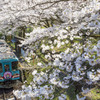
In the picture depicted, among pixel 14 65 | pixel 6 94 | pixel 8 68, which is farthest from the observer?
pixel 14 65

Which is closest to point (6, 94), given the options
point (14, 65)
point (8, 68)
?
point (8, 68)

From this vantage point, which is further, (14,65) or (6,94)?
(14,65)

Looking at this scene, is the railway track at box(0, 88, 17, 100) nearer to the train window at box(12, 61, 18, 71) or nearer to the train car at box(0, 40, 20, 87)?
the train car at box(0, 40, 20, 87)

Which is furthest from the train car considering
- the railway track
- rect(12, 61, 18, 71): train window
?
the railway track

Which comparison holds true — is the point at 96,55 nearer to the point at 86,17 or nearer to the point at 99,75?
the point at 99,75

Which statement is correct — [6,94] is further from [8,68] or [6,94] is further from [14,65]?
[14,65]

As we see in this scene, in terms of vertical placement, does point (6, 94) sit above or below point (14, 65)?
below

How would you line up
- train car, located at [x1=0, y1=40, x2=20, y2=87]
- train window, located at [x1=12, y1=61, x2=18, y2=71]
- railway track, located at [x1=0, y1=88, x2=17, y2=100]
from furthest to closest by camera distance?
train window, located at [x1=12, y1=61, x2=18, y2=71] < train car, located at [x1=0, y1=40, x2=20, y2=87] < railway track, located at [x1=0, y1=88, x2=17, y2=100]

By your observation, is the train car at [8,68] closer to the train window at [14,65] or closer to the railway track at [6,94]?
the train window at [14,65]

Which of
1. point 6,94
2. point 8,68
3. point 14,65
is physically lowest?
point 6,94

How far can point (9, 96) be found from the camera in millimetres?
6973

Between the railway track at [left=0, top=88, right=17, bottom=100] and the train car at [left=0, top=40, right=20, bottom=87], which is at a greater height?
the train car at [left=0, top=40, right=20, bottom=87]

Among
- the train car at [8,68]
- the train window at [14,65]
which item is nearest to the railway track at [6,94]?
the train car at [8,68]

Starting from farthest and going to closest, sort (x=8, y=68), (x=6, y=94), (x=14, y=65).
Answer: (x=14, y=65), (x=8, y=68), (x=6, y=94)
